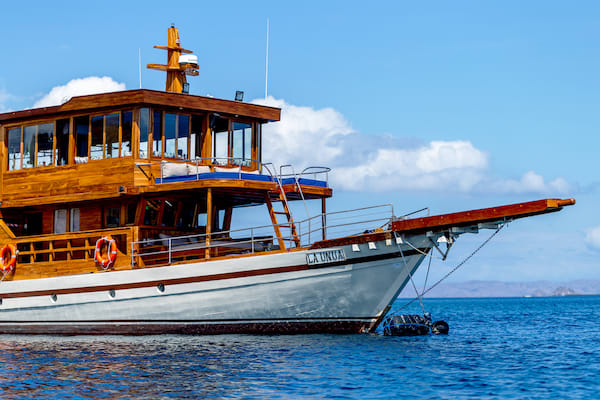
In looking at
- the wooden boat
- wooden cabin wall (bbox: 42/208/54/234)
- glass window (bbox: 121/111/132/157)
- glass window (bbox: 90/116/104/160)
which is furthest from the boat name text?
wooden cabin wall (bbox: 42/208/54/234)

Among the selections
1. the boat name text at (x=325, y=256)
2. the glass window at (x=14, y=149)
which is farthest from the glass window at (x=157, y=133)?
the boat name text at (x=325, y=256)

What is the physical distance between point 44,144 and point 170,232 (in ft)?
16.0

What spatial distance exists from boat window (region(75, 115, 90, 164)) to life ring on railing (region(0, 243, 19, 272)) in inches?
130

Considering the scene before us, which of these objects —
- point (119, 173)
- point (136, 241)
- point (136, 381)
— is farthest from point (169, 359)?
point (119, 173)

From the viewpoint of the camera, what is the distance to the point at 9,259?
23.5 metres

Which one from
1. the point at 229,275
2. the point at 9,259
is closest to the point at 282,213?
the point at 229,275

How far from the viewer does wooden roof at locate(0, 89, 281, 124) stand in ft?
73.1

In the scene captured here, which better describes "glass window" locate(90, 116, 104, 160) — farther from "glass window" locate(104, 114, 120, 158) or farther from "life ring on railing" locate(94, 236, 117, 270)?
"life ring on railing" locate(94, 236, 117, 270)

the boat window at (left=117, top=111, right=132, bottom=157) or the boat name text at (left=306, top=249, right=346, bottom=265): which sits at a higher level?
the boat window at (left=117, top=111, right=132, bottom=157)

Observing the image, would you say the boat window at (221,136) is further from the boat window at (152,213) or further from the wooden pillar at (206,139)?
the boat window at (152,213)

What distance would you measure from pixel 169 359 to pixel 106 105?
855 centimetres

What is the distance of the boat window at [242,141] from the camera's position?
24.3m

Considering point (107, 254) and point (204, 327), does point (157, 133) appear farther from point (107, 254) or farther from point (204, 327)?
point (204, 327)

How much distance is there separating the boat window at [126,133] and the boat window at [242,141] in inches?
125
